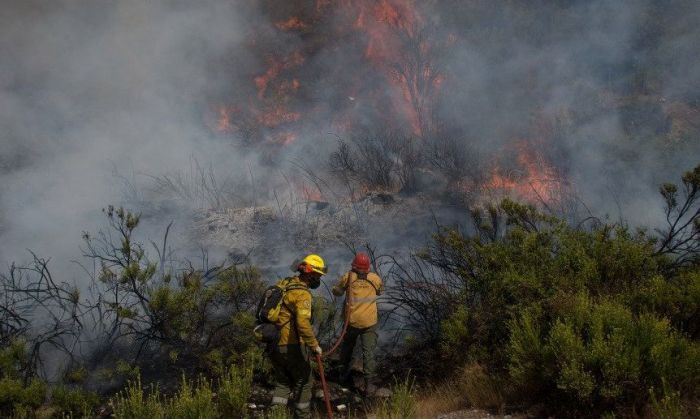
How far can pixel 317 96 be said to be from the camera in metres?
16.4

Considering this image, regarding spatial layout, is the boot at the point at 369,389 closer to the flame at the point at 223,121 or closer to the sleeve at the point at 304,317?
the sleeve at the point at 304,317

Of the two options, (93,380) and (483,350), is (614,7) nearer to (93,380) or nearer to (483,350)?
(483,350)

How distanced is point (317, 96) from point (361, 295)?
39.0ft

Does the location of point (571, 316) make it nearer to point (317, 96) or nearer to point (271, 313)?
point (271, 313)

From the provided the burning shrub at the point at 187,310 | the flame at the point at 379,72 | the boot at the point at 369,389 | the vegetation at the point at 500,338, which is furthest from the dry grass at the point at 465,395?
the flame at the point at 379,72

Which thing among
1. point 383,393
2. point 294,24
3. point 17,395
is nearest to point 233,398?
point 383,393

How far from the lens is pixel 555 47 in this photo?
1527 cm

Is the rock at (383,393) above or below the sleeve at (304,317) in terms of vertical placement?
below

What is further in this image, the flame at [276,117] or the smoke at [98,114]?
the flame at [276,117]

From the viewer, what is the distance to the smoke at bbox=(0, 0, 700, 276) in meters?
11.9

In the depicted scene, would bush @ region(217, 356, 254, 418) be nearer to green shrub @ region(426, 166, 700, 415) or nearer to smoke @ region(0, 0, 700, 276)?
green shrub @ region(426, 166, 700, 415)

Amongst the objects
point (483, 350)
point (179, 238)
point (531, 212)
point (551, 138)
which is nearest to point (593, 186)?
point (551, 138)

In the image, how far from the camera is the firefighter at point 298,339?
14.7 ft

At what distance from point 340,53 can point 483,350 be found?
46.0 feet
